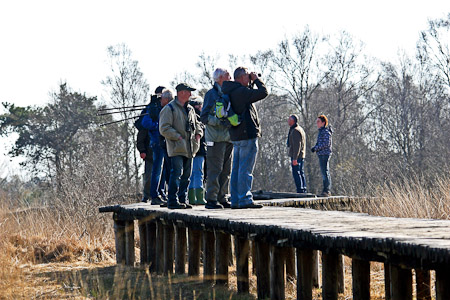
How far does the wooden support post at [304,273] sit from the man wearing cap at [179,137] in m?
2.78

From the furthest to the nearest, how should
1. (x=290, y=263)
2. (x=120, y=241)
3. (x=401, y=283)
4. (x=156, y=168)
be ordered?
(x=120, y=241), (x=156, y=168), (x=290, y=263), (x=401, y=283)

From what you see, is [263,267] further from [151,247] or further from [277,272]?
[151,247]

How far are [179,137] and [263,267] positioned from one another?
222 cm

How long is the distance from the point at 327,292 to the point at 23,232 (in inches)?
314

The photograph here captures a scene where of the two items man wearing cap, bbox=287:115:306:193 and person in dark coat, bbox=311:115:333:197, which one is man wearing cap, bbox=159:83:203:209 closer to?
person in dark coat, bbox=311:115:333:197

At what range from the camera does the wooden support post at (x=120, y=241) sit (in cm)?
1095

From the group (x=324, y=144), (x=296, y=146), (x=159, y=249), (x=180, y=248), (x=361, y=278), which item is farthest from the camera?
(x=296, y=146)

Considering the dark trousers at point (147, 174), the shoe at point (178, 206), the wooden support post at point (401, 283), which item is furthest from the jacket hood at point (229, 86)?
the wooden support post at point (401, 283)

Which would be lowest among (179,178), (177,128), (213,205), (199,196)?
(213,205)

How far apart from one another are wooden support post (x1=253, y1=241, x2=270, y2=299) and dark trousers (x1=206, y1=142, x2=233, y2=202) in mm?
1696

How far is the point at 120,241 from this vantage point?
434 inches

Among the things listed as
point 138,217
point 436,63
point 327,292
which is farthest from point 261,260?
point 436,63

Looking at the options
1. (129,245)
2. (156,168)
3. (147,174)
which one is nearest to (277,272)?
(156,168)

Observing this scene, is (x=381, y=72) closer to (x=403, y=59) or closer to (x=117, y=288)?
(x=403, y=59)
